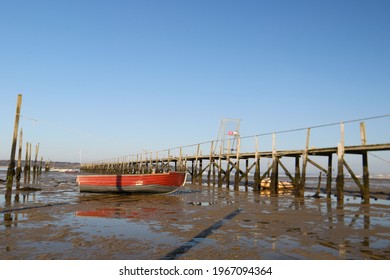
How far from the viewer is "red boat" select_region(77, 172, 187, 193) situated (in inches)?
755

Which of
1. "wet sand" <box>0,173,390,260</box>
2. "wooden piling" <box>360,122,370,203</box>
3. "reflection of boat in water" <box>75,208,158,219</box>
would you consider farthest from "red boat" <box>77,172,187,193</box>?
"wooden piling" <box>360,122,370,203</box>

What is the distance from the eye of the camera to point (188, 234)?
8312 millimetres

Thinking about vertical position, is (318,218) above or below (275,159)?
below

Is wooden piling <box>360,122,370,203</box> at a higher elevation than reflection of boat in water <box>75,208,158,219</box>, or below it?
higher

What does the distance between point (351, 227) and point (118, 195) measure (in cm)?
1354

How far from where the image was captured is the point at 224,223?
1012 centimetres

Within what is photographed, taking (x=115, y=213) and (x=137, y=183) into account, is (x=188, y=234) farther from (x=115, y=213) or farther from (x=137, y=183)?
(x=137, y=183)

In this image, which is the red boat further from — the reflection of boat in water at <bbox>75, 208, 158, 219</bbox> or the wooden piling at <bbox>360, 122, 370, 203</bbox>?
the wooden piling at <bbox>360, 122, 370, 203</bbox>

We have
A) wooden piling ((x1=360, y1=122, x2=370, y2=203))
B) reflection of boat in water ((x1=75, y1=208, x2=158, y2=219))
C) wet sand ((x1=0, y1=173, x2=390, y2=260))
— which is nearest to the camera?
wet sand ((x1=0, y1=173, x2=390, y2=260))

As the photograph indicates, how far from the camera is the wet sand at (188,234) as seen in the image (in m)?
6.49

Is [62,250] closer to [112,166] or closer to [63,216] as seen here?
[63,216]

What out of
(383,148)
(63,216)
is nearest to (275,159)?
(383,148)

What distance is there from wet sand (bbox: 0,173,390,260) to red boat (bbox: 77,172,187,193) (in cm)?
642
